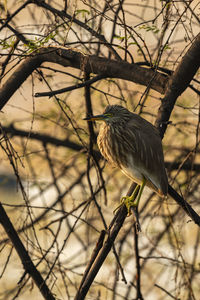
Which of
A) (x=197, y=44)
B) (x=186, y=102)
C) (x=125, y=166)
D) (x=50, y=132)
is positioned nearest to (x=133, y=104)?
(x=186, y=102)

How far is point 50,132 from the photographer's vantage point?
13.3 feet

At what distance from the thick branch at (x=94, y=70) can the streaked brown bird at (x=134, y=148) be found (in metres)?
0.24

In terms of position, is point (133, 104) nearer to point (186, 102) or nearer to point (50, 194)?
point (186, 102)

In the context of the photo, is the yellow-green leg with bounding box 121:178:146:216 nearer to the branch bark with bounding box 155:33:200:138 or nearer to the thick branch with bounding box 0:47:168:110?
the branch bark with bounding box 155:33:200:138

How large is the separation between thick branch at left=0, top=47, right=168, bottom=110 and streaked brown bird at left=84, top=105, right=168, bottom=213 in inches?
9.4

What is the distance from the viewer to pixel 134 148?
8.47 ft

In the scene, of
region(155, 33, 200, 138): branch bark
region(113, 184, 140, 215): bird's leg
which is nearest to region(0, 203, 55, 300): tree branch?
region(113, 184, 140, 215): bird's leg

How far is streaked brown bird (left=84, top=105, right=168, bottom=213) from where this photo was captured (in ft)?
7.98

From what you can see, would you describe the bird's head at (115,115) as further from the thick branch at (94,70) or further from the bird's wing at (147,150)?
the thick branch at (94,70)

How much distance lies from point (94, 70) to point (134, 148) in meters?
0.47

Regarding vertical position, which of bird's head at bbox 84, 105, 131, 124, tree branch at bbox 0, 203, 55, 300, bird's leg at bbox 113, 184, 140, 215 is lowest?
tree branch at bbox 0, 203, 55, 300

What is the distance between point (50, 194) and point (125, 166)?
6.58 ft

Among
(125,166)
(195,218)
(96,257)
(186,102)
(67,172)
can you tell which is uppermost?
(186,102)

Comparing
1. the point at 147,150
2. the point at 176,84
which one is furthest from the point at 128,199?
the point at 176,84
